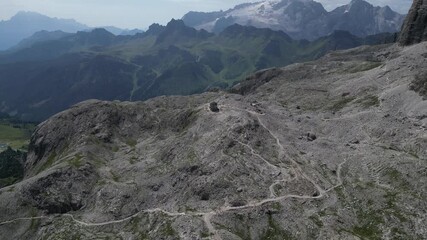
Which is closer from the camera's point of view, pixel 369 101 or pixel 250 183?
pixel 250 183

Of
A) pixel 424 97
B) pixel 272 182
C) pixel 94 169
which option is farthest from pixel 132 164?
Answer: pixel 424 97

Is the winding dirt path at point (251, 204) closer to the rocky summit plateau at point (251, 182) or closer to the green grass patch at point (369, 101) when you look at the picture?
the rocky summit plateau at point (251, 182)

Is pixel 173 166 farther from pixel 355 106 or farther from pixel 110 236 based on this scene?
pixel 355 106

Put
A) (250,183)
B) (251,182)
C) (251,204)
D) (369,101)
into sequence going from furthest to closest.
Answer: (369,101)
(251,182)
(250,183)
(251,204)

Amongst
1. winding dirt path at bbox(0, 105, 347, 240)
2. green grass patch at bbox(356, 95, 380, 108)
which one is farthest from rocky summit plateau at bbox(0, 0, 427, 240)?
green grass patch at bbox(356, 95, 380, 108)

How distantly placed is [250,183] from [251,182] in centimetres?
57

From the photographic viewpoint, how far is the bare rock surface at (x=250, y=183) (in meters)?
125

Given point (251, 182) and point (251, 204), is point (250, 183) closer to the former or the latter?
point (251, 182)

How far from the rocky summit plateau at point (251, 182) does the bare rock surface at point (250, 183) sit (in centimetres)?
39

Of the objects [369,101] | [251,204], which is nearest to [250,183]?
[251,204]

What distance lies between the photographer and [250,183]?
455ft

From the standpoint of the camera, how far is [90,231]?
139875 mm

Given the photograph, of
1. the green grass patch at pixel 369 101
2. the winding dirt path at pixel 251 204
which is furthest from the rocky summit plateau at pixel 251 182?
the green grass patch at pixel 369 101

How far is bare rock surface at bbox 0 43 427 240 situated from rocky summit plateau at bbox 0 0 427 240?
0.39m
